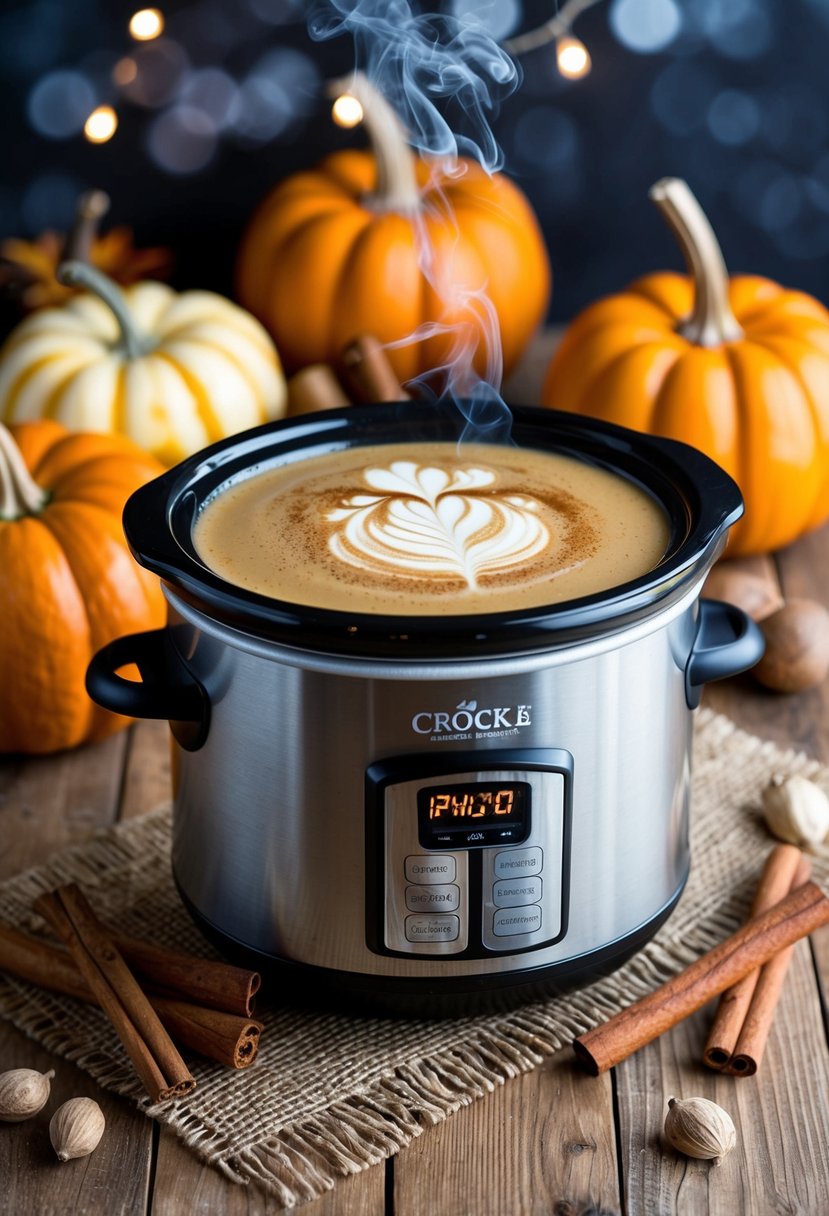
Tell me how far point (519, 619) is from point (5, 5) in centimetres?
170

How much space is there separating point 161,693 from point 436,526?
0.94 ft

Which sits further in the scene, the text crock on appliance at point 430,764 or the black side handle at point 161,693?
the black side handle at point 161,693

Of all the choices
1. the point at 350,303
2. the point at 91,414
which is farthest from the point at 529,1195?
the point at 350,303

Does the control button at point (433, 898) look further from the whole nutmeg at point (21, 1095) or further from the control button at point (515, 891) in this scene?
the whole nutmeg at point (21, 1095)

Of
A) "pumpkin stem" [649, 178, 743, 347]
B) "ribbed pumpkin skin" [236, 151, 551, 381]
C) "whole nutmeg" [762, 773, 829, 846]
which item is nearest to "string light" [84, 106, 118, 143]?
"ribbed pumpkin skin" [236, 151, 551, 381]

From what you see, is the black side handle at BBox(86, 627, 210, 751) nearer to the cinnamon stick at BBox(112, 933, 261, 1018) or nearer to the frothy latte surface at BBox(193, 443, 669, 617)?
the frothy latte surface at BBox(193, 443, 669, 617)

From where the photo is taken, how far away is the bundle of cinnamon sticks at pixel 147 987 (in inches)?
47.4

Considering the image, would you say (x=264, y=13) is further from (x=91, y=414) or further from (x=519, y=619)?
(x=519, y=619)

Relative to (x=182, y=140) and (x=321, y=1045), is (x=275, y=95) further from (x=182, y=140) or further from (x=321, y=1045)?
(x=321, y=1045)

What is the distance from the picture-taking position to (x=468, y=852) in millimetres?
1127

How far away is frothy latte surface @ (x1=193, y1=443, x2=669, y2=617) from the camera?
3.82ft

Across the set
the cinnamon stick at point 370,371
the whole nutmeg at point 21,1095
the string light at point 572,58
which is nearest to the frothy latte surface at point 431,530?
the whole nutmeg at point 21,1095

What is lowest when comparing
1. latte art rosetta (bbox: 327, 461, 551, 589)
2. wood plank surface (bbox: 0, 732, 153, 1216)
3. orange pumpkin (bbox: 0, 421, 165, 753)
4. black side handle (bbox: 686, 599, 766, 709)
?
wood plank surface (bbox: 0, 732, 153, 1216)

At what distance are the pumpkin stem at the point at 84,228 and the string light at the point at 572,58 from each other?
750 mm
